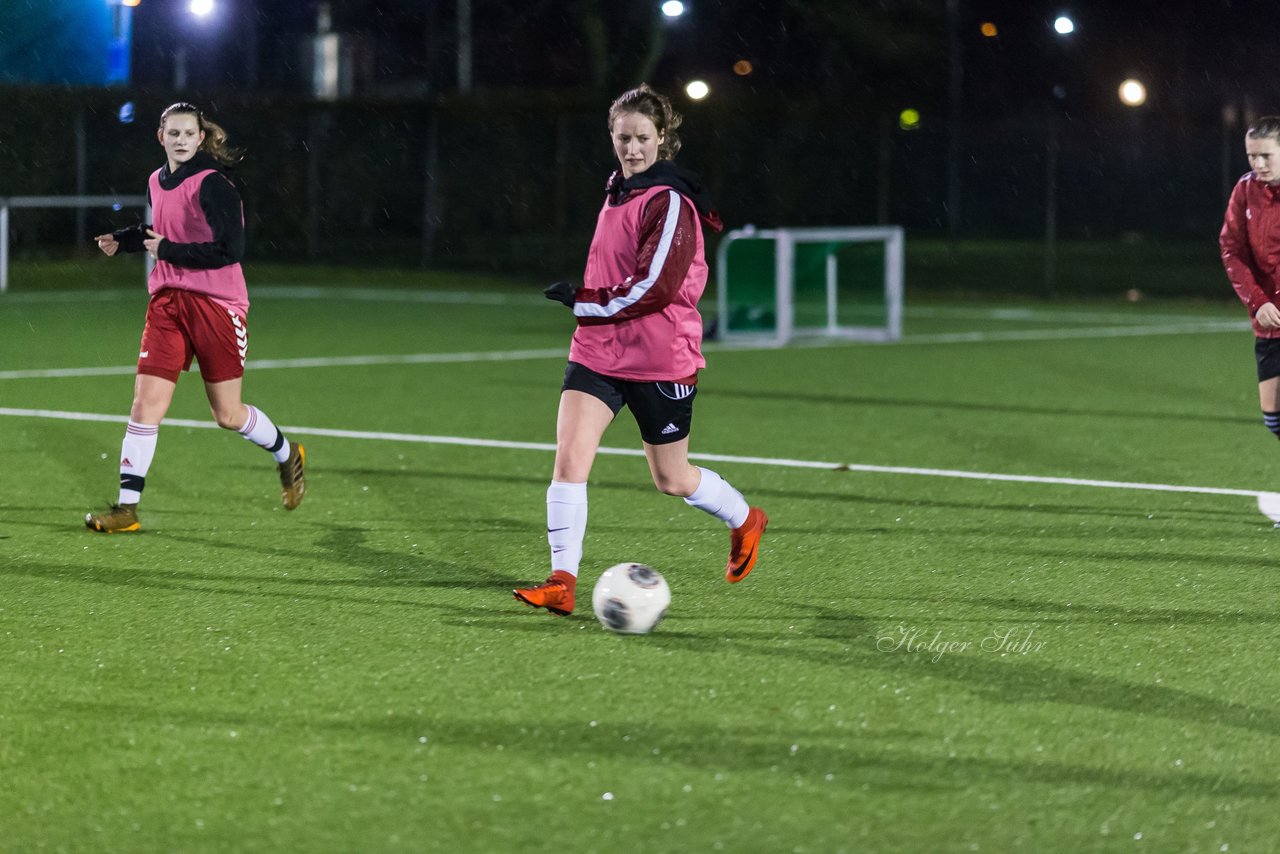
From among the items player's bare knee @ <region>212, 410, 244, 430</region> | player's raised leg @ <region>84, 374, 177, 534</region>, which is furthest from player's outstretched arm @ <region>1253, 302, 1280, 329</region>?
player's raised leg @ <region>84, 374, 177, 534</region>

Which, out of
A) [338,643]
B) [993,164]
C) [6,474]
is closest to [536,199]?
[993,164]

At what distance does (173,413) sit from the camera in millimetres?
12383

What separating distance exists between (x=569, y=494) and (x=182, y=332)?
268 centimetres

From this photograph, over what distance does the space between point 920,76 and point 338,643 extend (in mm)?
41446

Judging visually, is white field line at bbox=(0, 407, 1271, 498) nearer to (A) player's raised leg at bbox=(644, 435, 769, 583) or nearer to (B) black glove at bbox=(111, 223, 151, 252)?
(A) player's raised leg at bbox=(644, 435, 769, 583)

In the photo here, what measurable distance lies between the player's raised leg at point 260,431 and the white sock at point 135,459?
1.03 feet

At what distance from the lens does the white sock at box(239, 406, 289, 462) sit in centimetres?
848

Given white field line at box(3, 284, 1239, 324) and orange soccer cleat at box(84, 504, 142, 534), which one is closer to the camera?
orange soccer cleat at box(84, 504, 142, 534)

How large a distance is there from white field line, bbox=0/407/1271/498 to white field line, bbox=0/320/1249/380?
282 cm

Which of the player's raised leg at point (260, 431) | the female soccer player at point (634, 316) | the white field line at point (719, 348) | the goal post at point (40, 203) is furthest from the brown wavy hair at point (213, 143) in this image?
the goal post at point (40, 203)

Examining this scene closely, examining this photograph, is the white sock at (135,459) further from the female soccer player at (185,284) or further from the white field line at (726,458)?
the white field line at (726,458)

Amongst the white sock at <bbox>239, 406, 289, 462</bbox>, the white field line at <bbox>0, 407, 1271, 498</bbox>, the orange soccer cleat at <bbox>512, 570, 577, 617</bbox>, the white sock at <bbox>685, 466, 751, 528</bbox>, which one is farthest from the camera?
the white field line at <bbox>0, 407, 1271, 498</bbox>

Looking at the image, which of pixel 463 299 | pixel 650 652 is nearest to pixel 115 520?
pixel 650 652

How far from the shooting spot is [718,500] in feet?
21.9
